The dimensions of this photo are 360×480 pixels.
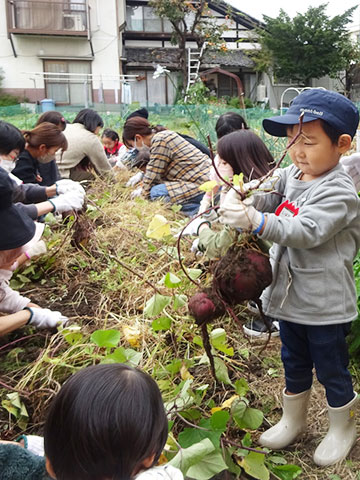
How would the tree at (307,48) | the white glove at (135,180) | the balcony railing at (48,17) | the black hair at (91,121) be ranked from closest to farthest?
the black hair at (91,121), the white glove at (135,180), the balcony railing at (48,17), the tree at (307,48)

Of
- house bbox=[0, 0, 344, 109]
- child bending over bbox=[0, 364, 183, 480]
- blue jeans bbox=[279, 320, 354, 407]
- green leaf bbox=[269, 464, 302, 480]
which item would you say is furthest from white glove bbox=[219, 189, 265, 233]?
house bbox=[0, 0, 344, 109]

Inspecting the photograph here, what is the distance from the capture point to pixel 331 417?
158 cm

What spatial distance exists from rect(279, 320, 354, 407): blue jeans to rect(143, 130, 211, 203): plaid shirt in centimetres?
271

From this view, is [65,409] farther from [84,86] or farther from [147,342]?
[84,86]

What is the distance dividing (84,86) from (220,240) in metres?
19.2

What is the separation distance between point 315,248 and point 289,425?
636 millimetres

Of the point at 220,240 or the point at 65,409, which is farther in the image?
the point at 220,240

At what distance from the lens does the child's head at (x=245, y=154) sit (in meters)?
2.14

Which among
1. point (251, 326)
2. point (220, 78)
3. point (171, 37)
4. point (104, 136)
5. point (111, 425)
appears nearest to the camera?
point (111, 425)

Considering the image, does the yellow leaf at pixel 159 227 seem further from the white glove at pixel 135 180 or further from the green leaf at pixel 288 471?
the white glove at pixel 135 180

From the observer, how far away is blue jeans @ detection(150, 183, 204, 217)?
414 cm

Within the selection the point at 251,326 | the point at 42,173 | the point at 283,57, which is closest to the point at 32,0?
the point at 283,57

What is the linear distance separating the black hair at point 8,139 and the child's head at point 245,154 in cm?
142

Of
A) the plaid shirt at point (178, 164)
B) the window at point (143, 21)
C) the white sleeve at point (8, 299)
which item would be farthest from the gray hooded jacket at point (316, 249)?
the window at point (143, 21)
